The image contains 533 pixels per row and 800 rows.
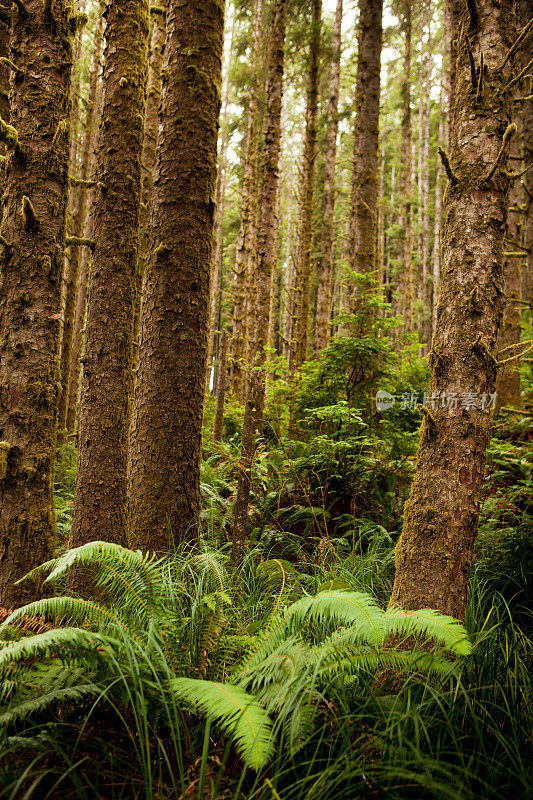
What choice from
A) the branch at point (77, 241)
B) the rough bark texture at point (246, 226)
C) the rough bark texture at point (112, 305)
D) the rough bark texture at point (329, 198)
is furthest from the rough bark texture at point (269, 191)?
the rough bark texture at point (246, 226)

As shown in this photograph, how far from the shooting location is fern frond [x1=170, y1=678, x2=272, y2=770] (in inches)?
59.2

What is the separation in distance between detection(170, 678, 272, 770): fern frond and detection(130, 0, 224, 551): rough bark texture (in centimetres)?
210

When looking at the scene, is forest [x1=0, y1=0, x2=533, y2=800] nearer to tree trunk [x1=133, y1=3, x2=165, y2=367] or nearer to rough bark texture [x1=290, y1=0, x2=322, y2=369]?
tree trunk [x1=133, y1=3, x2=165, y2=367]

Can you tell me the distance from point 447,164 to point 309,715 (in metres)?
2.80

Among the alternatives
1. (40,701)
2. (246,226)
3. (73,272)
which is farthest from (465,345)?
(246,226)

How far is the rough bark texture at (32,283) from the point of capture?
2822 mm

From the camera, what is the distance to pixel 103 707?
1.95 meters

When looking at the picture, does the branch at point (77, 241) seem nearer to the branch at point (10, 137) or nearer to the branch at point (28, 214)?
the branch at point (28, 214)

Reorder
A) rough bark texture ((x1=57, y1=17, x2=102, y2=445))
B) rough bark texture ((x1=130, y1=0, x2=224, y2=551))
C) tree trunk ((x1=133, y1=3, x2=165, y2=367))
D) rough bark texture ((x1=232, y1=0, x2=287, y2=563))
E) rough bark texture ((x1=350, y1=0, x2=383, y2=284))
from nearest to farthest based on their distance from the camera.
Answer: rough bark texture ((x1=130, y1=0, x2=224, y2=551))
tree trunk ((x1=133, y1=3, x2=165, y2=367))
rough bark texture ((x1=232, y1=0, x2=287, y2=563))
rough bark texture ((x1=350, y1=0, x2=383, y2=284))
rough bark texture ((x1=57, y1=17, x2=102, y2=445))

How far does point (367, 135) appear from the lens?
28.8ft

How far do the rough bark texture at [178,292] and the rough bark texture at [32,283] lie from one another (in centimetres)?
100

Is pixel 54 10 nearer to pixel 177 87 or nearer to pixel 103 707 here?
pixel 177 87

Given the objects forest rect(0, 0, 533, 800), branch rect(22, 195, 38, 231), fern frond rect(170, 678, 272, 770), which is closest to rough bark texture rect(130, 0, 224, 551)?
forest rect(0, 0, 533, 800)

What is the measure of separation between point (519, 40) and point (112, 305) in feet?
10.2
